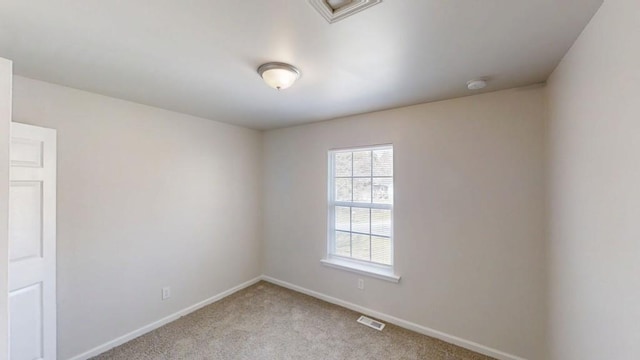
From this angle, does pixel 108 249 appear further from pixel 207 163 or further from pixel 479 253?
pixel 479 253

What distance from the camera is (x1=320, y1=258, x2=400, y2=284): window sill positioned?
2746 millimetres

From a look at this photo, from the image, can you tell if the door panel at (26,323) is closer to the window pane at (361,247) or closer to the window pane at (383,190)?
the window pane at (361,247)

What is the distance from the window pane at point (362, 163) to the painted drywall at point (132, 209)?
1.66m

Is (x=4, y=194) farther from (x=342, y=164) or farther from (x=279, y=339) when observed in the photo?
(x=342, y=164)

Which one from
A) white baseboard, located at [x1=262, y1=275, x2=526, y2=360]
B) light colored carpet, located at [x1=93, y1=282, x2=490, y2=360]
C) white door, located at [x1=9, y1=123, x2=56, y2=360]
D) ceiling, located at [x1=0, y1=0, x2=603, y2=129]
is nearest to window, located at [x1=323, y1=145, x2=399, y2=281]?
white baseboard, located at [x1=262, y1=275, x2=526, y2=360]

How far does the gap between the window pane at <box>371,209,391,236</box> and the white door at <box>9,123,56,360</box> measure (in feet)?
9.57

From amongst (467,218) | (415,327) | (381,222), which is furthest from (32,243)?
(467,218)

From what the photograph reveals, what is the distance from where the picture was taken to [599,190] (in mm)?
1208

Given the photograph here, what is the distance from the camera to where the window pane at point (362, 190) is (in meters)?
3.06

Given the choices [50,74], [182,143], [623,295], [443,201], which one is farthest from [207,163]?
[623,295]

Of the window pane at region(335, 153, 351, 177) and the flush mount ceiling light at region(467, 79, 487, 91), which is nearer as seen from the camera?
the flush mount ceiling light at region(467, 79, 487, 91)

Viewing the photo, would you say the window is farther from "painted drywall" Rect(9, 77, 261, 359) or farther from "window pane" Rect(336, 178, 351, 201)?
"painted drywall" Rect(9, 77, 261, 359)

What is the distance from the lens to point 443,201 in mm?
2463

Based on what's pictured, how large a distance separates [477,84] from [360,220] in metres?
1.84
